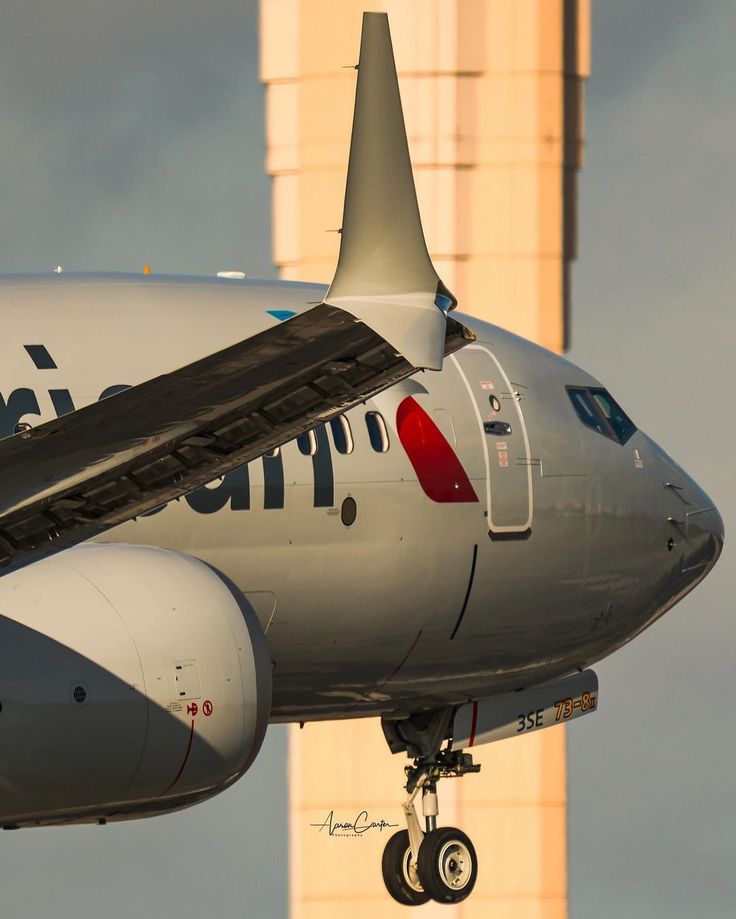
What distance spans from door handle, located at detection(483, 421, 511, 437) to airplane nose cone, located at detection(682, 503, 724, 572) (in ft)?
8.01

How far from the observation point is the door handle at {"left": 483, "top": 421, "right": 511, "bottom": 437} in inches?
789

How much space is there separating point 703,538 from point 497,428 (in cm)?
299

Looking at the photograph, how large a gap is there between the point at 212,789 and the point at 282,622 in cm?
276

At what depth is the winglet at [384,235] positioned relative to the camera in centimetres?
1089

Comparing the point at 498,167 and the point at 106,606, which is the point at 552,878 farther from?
the point at 106,606

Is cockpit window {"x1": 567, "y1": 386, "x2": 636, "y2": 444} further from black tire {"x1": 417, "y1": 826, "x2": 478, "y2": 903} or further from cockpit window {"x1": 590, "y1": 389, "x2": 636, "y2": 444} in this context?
black tire {"x1": 417, "y1": 826, "x2": 478, "y2": 903}

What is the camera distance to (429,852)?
21.2 m

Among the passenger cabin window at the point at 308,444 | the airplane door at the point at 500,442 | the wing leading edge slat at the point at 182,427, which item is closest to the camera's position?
the wing leading edge slat at the point at 182,427

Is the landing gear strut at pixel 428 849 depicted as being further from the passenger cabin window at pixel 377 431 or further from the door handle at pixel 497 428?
the passenger cabin window at pixel 377 431

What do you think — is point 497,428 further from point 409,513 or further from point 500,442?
point 409,513

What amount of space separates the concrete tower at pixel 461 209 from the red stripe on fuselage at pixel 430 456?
1497 centimetres

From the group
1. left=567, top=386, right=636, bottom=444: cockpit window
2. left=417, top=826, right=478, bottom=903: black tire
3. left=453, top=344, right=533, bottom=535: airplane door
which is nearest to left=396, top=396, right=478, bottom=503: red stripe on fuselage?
left=453, top=344, right=533, bottom=535: airplane door

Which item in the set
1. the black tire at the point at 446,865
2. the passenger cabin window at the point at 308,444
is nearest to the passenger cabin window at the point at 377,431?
the passenger cabin window at the point at 308,444

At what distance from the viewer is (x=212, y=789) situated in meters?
15.6
